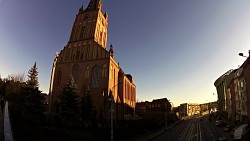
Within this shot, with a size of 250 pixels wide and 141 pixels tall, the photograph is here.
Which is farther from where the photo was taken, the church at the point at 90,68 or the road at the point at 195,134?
the church at the point at 90,68

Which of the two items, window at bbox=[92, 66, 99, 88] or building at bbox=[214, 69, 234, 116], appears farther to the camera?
building at bbox=[214, 69, 234, 116]

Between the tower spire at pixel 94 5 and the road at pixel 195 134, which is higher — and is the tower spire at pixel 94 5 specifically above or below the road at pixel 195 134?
above

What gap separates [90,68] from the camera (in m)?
49.8

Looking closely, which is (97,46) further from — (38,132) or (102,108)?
(38,132)

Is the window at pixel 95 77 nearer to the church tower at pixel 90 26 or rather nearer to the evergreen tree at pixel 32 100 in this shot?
the church tower at pixel 90 26

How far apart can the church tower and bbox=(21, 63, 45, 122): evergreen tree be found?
85.5 feet

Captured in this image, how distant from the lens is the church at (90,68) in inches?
1857

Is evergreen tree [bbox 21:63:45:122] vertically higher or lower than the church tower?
lower

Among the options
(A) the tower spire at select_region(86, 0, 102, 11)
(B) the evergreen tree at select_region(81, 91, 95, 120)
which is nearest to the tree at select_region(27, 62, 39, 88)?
(B) the evergreen tree at select_region(81, 91, 95, 120)

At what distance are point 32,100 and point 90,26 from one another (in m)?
33.2

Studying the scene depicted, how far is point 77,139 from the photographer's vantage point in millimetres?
24453

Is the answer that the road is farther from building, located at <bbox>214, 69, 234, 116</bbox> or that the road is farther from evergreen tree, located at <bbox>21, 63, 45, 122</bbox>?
building, located at <bbox>214, 69, 234, 116</bbox>

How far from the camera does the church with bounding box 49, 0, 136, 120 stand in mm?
47156

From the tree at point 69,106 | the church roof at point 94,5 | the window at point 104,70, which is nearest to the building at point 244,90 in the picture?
the window at point 104,70
